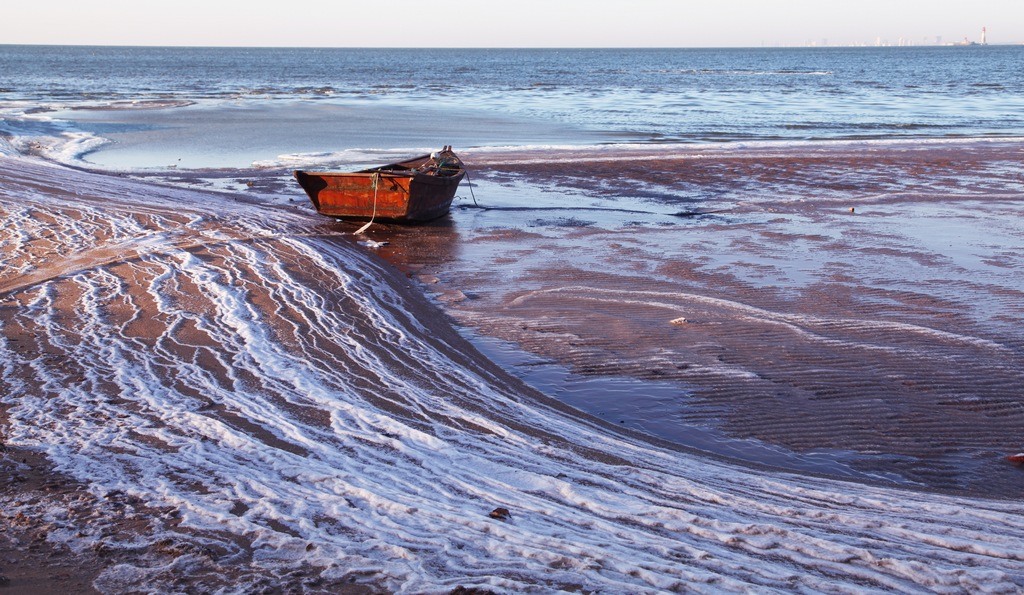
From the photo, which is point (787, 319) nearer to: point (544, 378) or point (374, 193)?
point (544, 378)

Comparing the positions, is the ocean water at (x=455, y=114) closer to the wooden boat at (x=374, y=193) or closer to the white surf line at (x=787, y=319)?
the wooden boat at (x=374, y=193)

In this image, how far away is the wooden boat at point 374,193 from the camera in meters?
12.3

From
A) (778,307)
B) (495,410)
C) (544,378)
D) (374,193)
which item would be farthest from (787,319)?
(374,193)

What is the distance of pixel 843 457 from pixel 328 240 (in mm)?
7838

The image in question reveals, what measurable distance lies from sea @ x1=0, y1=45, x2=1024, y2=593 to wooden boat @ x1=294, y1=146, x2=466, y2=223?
1.06ft

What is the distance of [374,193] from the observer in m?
12.3

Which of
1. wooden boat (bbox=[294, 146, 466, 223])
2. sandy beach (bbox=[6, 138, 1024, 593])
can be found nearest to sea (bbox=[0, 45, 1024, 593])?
sandy beach (bbox=[6, 138, 1024, 593])

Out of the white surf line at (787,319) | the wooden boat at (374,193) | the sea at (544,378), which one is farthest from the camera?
the wooden boat at (374,193)

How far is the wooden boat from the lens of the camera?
12.3 m

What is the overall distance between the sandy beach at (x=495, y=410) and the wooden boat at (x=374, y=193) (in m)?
0.72

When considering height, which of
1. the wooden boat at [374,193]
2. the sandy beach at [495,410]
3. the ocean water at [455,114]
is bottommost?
the sandy beach at [495,410]

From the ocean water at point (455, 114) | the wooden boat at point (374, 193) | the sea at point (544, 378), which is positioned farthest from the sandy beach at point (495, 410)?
the ocean water at point (455, 114)

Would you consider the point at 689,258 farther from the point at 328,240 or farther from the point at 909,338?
the point at 328,240

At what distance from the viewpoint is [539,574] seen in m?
3.44
